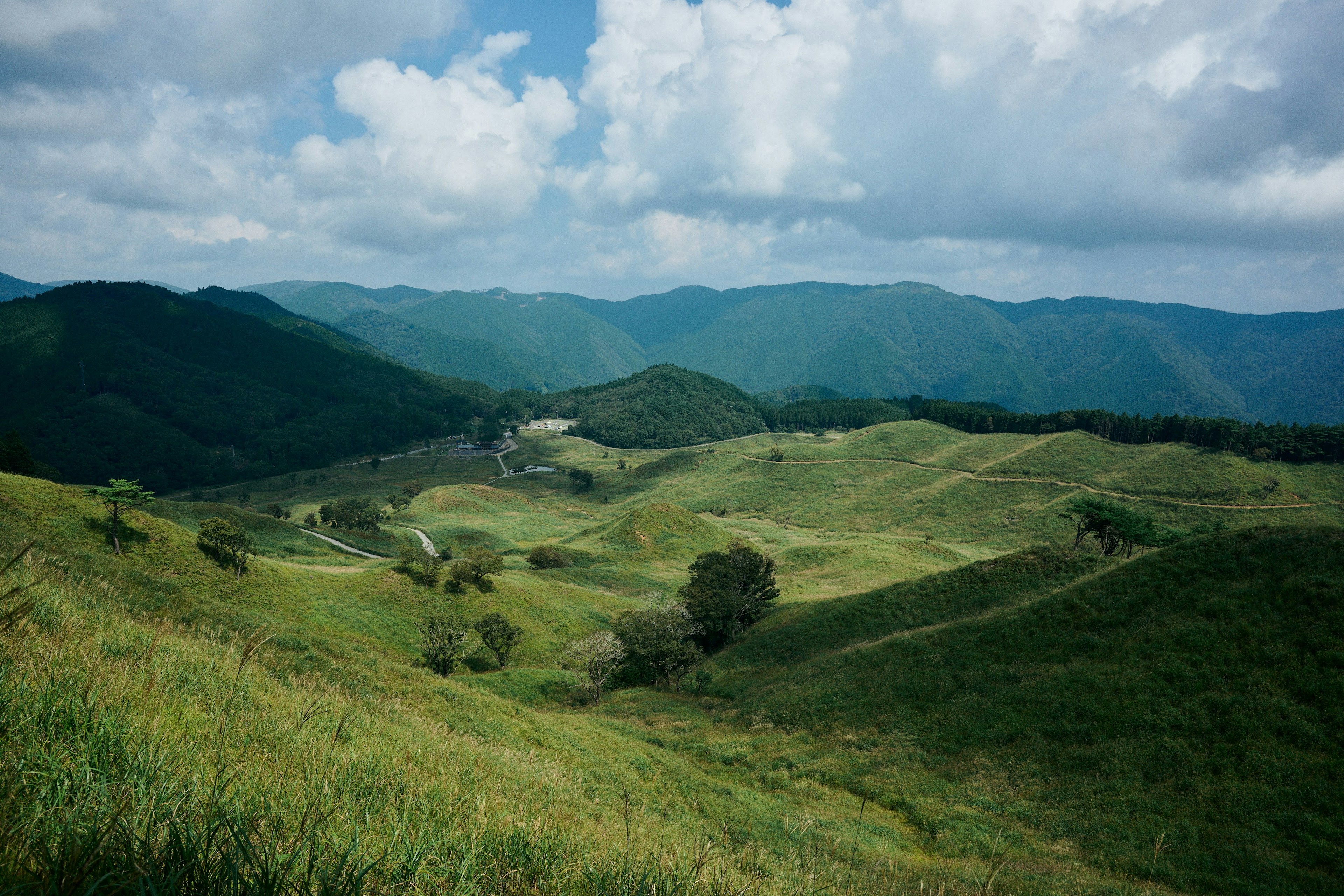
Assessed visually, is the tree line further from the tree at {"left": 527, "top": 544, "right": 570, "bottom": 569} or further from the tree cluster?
the tree cluster

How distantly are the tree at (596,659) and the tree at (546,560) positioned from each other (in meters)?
23.7

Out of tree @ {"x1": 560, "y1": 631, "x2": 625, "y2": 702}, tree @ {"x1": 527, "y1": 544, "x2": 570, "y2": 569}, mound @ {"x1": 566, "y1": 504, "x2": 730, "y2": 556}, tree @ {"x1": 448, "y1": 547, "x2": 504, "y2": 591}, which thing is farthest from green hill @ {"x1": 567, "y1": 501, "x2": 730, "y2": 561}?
tree @ {"x1": 560, "y1": 631, "x2": 625, "y2": 702}

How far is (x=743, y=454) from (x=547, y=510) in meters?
59.8

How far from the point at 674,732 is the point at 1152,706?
16886 mm

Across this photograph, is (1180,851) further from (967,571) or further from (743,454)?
(743,454)

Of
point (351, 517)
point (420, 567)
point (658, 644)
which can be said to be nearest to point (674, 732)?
point (658, 644)

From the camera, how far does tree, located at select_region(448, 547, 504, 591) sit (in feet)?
138

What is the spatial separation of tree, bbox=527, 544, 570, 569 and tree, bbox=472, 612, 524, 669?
22641 millimetres

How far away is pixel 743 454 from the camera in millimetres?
152875

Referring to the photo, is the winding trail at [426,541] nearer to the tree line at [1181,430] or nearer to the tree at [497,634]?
the tree at [497,634]

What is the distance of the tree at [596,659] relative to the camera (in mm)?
31705

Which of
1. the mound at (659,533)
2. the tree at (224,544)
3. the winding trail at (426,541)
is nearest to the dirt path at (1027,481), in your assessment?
the mound at (659,533)

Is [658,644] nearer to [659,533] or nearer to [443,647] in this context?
[443,647]

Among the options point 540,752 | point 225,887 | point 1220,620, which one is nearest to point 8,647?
point 225,887
